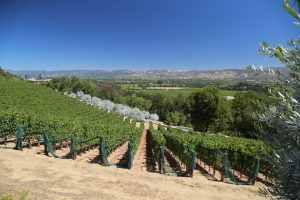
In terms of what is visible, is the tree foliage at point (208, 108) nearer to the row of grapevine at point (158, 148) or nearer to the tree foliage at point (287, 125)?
the row of grapevine at point (158, 148)

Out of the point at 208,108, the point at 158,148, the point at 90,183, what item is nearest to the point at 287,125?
the point at 90,183

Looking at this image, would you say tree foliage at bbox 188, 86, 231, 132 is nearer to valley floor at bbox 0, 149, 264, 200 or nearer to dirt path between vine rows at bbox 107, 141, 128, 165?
dirt path between vine rows at bbox 107, 141, 128, 165

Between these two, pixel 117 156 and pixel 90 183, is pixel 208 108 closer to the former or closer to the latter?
pixel 117 156

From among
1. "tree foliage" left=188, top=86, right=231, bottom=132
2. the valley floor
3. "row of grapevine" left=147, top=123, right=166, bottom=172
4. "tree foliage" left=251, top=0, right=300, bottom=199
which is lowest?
"tree foliage" left=188, top=86, right=231, bottom=132

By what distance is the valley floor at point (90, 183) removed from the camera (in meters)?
10.7

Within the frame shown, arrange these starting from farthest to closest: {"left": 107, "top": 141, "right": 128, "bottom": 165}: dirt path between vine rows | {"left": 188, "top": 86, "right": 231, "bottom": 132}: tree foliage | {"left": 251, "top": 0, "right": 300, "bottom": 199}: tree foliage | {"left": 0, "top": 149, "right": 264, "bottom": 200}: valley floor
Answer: {"left": 188, "top": 86, "right": 231, "bottom": 132}: tree foliage, {"left": 107, "top": 141, "right": 128, "bottom": 165}: dirt path between vine rows, {"left": 0, "top": 149, "right": 264, "bottom": 200}: valley floor, {"left": 251, "top": 0, "right": 300, "bottom": 199}: tree foliage

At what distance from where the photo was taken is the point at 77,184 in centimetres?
1168

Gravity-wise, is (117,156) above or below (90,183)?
below

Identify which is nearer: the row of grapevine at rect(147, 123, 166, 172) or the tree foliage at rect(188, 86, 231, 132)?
the row of grapevine at rect(147, 123, 166, 172)

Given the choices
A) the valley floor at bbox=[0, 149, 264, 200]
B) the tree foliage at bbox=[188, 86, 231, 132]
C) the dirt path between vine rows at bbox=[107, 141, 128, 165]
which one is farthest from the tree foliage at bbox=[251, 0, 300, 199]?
the tree foliage at bbox=[188, 86, 231, 132]

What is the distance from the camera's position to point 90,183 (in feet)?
39.2

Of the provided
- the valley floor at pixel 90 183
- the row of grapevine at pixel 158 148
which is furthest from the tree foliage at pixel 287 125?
the row of grapevine at pixel 158 148

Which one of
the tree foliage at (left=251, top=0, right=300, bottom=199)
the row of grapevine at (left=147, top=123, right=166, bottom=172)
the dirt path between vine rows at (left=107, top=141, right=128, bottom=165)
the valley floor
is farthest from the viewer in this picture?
the dirt path between vine rows at (left=107, top=141, right=128, bottom=165)

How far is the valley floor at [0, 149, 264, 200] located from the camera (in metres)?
10.7
